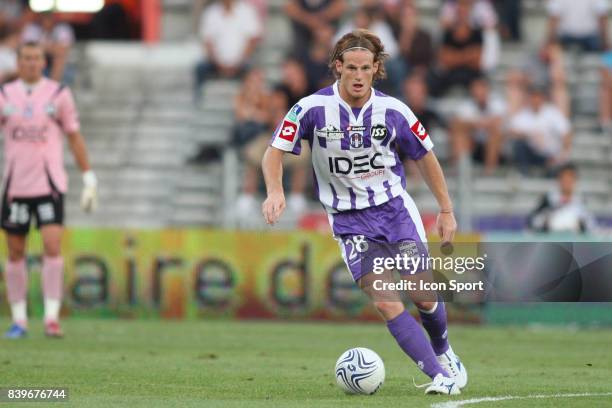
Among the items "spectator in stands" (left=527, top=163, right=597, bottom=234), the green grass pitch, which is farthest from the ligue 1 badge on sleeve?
"spectator in stands" (left=527, top=163, right=597, bottom=234)

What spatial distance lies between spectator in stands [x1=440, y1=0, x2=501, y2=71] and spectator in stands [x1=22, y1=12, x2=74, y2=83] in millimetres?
5738

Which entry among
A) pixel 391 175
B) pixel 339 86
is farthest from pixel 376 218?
pixel 339 86

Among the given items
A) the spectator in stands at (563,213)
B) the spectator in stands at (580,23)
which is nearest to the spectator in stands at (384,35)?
the spectator in stands at (580,23)

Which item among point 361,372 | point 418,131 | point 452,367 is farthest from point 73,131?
→ point 452,367

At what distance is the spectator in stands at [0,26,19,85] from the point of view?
20750 mm

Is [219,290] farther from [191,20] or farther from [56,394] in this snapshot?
[56,394]

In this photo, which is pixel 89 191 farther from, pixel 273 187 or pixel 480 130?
pixel 480 130

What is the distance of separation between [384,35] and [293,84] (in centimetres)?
169

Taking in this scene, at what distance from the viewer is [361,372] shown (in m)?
9.04

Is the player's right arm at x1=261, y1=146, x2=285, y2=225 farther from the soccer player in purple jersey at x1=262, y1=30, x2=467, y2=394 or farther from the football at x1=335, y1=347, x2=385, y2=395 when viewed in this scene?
the football at x1=335, y1=347, x2=385, y2=395

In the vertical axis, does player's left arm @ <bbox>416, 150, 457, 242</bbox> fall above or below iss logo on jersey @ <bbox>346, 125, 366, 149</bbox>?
below

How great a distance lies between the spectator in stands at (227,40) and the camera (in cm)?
2106

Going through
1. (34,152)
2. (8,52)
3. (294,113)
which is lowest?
(34,152)

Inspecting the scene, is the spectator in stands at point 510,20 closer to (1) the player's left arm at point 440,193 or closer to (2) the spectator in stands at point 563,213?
(2) the spectator in stands at point 563,213
